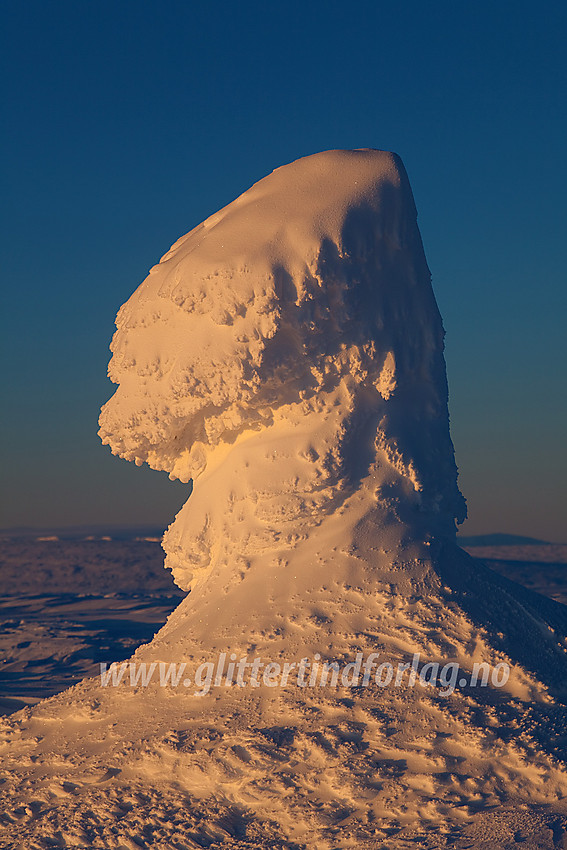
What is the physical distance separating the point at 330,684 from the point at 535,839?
255 centimetres

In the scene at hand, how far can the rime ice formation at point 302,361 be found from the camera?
10625mm

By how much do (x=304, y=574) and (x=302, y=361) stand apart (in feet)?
8.28

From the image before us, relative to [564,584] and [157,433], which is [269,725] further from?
[564,584]

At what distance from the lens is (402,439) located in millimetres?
11102

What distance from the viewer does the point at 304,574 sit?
10.6 m

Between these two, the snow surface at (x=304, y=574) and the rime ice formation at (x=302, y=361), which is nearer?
the snow surface at (x=304, y=574)

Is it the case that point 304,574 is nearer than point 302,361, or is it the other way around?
point 304,574

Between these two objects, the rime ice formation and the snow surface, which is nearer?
the snow surface

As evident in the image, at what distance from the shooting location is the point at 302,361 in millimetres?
10750

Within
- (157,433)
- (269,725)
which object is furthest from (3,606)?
(269,725)

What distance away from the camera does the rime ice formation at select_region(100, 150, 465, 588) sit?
1062 cm

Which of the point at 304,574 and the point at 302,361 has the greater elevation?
the point at 302,361

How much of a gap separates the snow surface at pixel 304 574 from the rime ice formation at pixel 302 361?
3 centimetres

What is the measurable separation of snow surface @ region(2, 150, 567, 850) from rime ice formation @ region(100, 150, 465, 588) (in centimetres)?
3
